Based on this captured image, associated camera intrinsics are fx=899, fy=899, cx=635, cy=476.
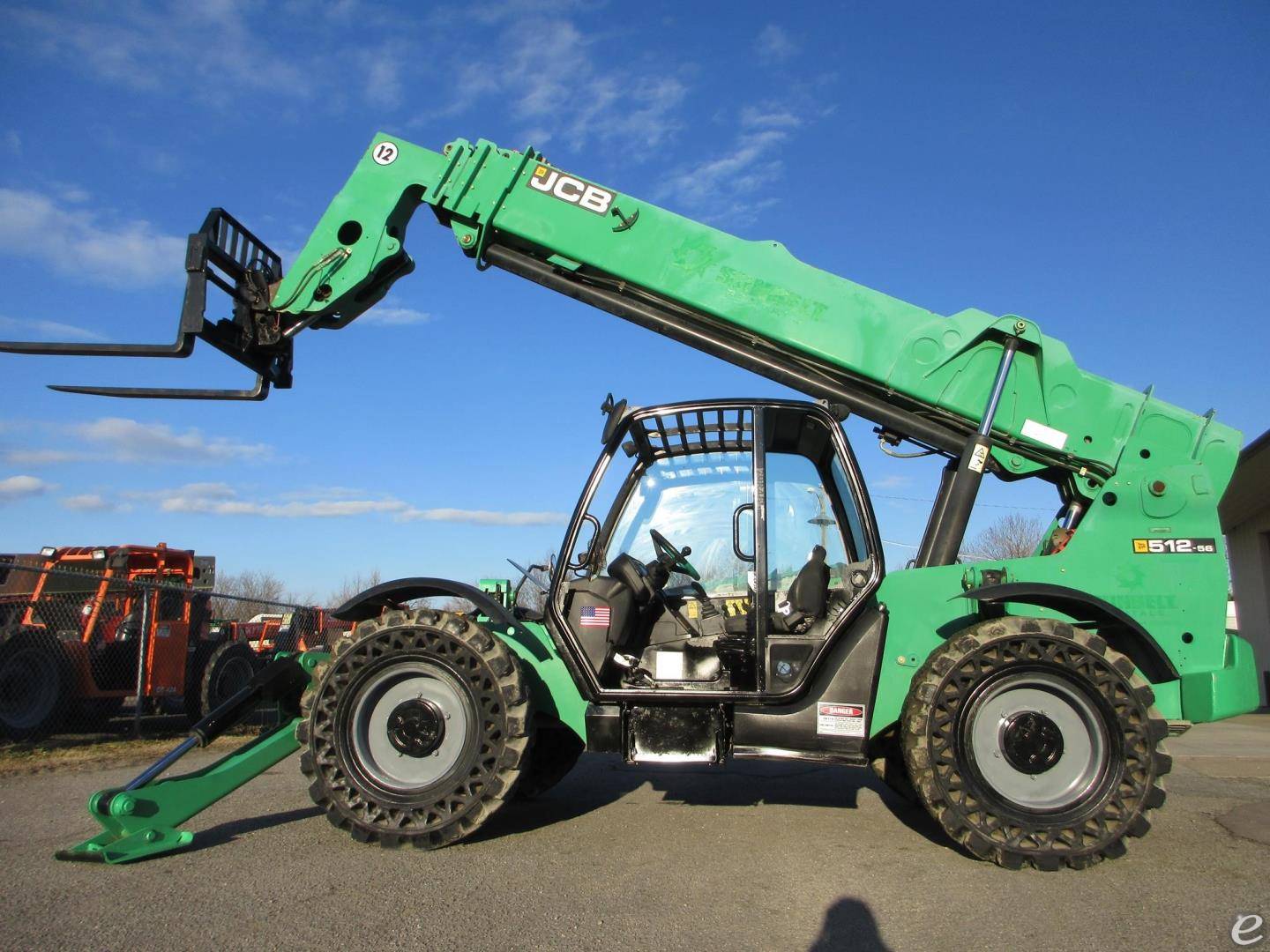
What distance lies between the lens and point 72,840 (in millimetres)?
4996

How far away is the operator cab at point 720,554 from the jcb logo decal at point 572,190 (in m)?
1.44

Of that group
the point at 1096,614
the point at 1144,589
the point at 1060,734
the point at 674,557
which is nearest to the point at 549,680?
the point at 674,557

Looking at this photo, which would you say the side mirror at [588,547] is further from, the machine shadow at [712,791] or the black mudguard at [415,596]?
the machine shadow at [712,791]

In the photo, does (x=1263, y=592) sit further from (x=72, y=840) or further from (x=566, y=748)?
(x=72, y=840)

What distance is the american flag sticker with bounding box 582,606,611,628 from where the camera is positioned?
530cm

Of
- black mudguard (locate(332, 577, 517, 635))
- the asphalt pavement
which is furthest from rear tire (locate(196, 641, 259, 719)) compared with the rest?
black mudguard (locate(332, 577, 517, 635))

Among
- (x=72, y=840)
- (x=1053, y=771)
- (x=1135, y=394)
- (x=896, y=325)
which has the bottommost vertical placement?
(x=72, y=840)

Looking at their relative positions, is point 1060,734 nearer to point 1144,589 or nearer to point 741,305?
point 1144,589

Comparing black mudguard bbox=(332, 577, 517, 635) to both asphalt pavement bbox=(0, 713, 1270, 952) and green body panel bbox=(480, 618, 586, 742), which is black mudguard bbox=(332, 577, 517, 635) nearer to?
green body panel bbox=(480, 618, 586, 742)

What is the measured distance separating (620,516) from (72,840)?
3.60 metres

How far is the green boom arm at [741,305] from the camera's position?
213 inches

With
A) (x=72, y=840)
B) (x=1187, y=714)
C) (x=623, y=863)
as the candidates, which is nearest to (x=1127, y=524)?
(x=1187, y=714)

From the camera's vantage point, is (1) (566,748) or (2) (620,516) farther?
(1) (566,748)

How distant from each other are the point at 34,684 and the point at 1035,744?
1093 cm
